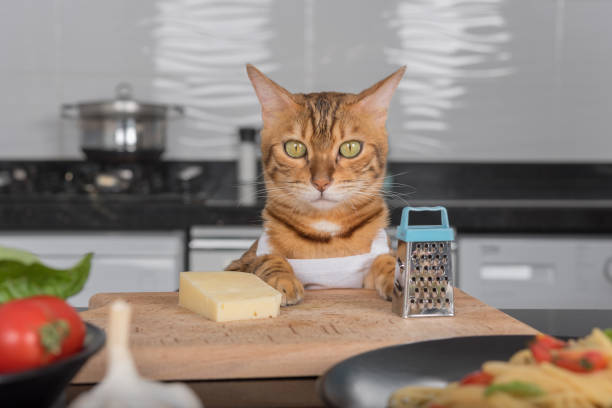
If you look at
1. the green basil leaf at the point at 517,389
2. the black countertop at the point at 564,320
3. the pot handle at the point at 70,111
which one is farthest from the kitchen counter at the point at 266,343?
the pot handle at the point at 70,111

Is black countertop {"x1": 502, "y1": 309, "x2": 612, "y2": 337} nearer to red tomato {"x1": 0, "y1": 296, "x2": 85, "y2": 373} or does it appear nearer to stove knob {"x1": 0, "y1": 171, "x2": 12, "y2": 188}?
red tomato {"x1": 0, "y1": 296, "x2": 85, "y2": 373}

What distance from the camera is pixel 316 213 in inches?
50.6

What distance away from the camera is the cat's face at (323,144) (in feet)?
4.06

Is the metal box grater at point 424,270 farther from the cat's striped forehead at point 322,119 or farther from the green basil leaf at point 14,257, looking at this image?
the green basil leaf at point 14,257

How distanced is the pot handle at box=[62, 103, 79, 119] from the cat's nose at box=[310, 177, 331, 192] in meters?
1.79

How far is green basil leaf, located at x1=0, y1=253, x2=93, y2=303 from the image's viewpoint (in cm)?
64

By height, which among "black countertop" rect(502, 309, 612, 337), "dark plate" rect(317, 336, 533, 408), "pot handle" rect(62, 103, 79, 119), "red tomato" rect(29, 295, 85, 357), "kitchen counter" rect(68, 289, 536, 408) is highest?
"pot handle" rect(62, 103, 79, 119)

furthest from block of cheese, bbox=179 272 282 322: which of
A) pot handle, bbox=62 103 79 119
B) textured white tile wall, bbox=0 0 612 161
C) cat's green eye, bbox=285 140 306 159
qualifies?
textured white tile wall, bbox=0 0 612 161

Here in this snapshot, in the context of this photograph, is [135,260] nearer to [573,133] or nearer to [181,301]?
[181,301]

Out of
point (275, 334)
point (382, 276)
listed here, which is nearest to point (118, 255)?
point (382, 276)

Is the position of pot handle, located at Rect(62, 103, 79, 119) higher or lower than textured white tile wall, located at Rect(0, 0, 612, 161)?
lower

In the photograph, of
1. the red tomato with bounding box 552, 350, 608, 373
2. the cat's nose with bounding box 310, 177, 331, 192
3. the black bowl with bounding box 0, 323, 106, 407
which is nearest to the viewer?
the black bowl with bounding box 0, 323, 106, 407

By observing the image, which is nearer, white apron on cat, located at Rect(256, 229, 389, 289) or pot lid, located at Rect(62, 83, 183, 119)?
white apron on cat, located at Rect(256, 229, 389, 289)

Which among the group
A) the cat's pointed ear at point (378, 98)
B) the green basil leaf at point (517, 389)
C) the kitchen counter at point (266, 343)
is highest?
the cat's pointed ear at point (378, 98)
